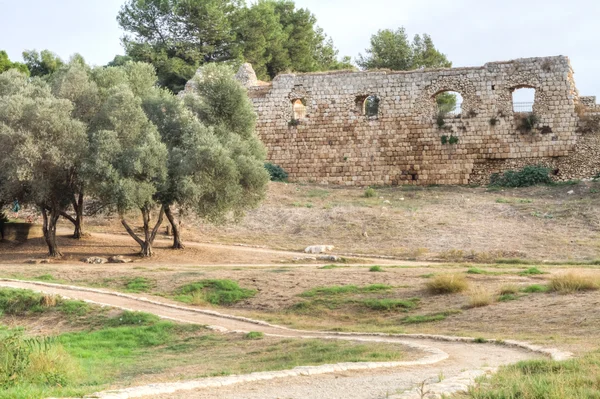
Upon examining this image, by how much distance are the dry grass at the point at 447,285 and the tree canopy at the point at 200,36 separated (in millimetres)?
29870

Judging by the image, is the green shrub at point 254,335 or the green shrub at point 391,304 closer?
the green shrub at point 254,335

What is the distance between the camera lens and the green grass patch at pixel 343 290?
54.1 feet

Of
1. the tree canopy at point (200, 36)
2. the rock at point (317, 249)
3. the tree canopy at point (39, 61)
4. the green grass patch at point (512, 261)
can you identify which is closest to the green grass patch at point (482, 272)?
the green grass patch at point (512, 261)

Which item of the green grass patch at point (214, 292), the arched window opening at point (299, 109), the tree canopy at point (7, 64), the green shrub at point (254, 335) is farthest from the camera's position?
the tree canopy at point (7, 64)

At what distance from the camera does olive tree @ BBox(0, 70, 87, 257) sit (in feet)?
73.2

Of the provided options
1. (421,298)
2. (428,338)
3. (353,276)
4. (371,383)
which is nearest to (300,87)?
(353,276)

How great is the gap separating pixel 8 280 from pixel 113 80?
27.6 feet

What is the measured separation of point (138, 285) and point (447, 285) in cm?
716

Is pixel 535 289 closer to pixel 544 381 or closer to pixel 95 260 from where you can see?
pixel 544 381

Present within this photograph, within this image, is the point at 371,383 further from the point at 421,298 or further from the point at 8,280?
the point at 8,280

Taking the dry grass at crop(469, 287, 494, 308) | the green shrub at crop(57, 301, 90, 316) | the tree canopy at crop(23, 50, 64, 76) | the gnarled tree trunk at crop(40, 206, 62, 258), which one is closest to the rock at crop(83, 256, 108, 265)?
the gnarled tree trunk at crop(40, 206, 62, 258)

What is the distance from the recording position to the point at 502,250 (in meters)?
22.8

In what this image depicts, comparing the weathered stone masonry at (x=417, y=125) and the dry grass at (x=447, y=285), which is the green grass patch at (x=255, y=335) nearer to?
the dry grass at (x=447, y=285)

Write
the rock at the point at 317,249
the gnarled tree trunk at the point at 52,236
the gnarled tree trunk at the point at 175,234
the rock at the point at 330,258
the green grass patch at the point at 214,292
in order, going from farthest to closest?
the gnarled tree trunk at the point at 175,234 → the rock at the point at 317,249 → the gnarled tree trunk at the point at 52,236 → the rock at the point at 330,258 → the green grass patch at the point at 214,292
